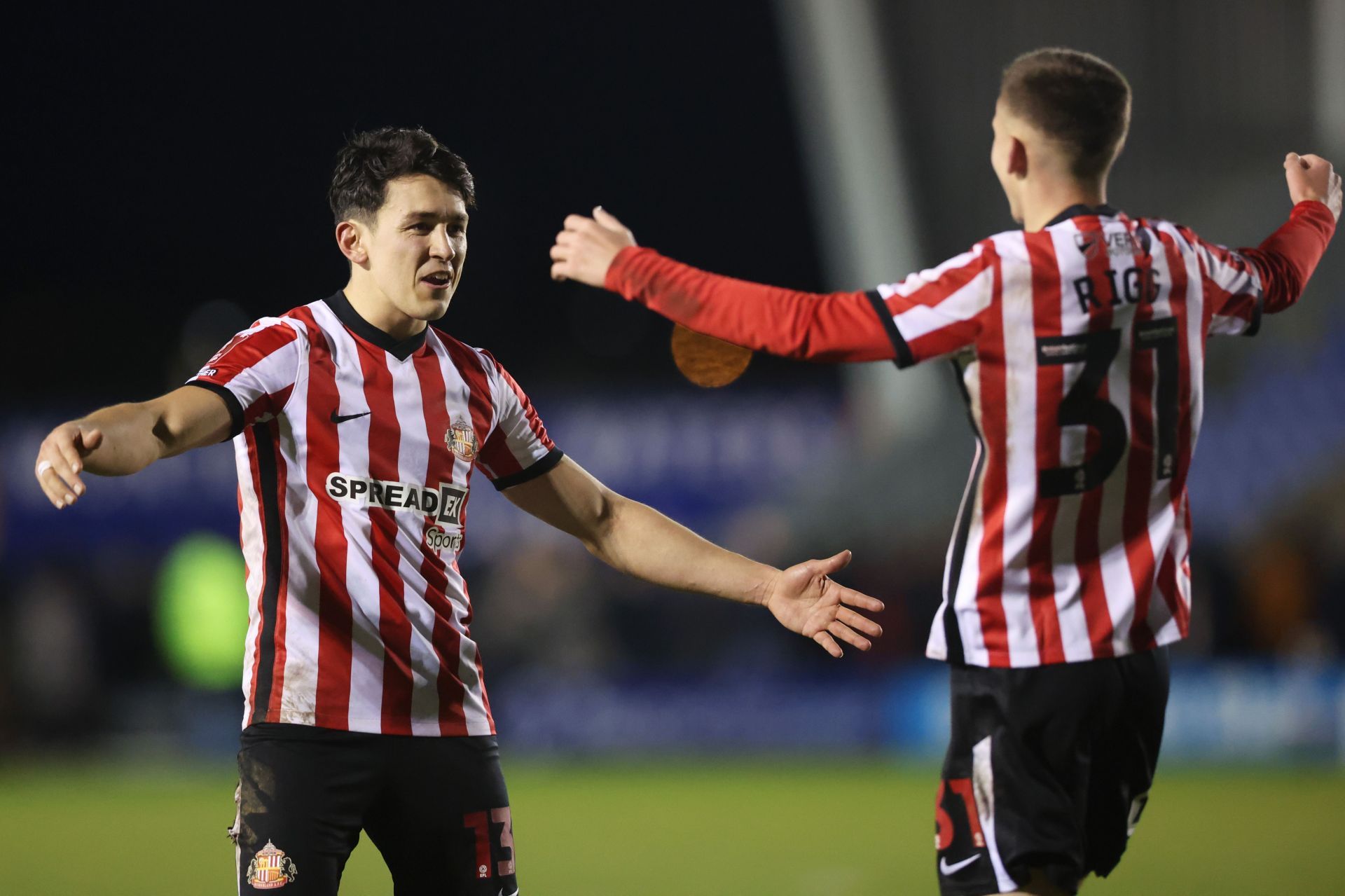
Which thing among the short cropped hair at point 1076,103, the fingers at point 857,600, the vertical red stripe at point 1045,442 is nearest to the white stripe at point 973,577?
the vertical red stripe at point 1045,442

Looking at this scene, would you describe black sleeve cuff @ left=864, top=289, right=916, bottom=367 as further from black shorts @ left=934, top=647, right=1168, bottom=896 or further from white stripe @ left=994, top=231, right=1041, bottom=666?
black shorts @ left=934, top=647, right=1168, bottom=896

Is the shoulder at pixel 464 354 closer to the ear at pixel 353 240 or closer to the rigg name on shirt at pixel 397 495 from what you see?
the ear at pixel 353 240

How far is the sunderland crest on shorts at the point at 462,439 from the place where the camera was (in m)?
3.99

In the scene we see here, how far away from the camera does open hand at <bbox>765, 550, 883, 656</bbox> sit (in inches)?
155

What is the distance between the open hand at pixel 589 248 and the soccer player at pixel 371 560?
582 mm

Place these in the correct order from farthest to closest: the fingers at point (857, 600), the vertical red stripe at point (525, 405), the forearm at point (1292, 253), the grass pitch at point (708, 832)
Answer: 1. the grass pitch at point (708, 832)
2. the vertical red stripe at point (525, 405)
3. the fingers at point (857, 600)
4. the forearm at point (1292, 253)

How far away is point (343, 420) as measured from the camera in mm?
3812

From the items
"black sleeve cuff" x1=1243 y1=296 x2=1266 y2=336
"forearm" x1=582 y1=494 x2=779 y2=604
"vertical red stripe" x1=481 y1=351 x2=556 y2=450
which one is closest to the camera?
"black sleeve cuff" x1=1243 y1=296 x2=1266 y2=336

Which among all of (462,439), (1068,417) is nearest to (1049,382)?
(1068,417)

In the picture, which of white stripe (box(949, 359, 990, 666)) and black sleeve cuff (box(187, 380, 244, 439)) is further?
black sleeve cuff (box(187, 380, 244, 439))

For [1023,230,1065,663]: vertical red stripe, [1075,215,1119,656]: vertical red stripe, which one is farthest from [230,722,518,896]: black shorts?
[1075,215,1119,656]: vertical red stripe

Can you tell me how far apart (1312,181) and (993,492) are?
1474mm

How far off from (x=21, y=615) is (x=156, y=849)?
6991 millimetres

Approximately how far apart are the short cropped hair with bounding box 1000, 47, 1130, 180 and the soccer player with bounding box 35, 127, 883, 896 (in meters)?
1.20
